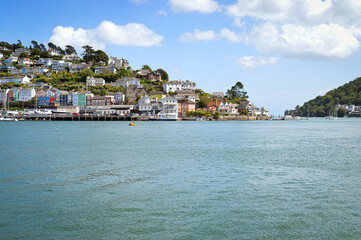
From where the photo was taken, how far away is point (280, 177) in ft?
53.4

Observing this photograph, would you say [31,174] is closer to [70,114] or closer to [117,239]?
[117,239]

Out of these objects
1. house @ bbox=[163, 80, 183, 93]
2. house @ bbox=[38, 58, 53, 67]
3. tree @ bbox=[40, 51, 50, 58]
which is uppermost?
tree @ bbox=[40, 51, 50, 58]

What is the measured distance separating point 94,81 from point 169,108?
129ft

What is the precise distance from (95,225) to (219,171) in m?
9.37

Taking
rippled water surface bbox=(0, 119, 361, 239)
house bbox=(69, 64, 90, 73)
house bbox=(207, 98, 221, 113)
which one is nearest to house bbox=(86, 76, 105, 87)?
house bbox=(69, 64, 90, 73)

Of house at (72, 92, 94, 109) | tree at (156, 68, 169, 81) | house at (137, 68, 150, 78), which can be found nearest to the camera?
house at (72, 92, 94, 109)

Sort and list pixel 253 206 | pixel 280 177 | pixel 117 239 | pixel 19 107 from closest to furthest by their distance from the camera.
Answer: pixel 117 239
pixel 253 206
pixel 280 177
pixel 19 107

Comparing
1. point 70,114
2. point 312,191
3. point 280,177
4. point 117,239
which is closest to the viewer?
point 117,239

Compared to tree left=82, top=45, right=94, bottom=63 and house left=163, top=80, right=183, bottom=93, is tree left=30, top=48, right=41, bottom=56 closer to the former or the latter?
tree left=82, top=45, right=94, bottom=63

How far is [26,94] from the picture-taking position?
117 m

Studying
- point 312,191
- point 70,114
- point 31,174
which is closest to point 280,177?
point 312,191

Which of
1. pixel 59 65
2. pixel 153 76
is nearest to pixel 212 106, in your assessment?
pixel 153 76

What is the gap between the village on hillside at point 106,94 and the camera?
108 metres

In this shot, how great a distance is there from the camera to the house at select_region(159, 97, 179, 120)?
104 meters
